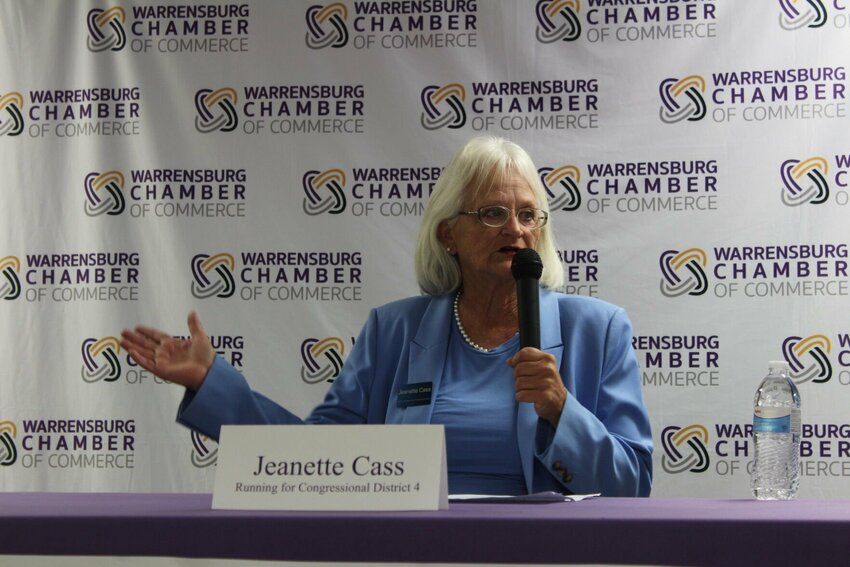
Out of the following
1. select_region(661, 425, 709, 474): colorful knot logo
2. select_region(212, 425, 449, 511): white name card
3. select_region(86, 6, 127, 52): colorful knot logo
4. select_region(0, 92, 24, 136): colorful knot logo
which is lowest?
select_region(661, 425, 709, 474): colorful knot logo

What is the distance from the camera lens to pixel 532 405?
95.1 inches

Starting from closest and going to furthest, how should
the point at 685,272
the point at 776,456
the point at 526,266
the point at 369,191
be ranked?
the point at 526,266 → the point at 776,456 → the point at 685,272 → the point at 369,191

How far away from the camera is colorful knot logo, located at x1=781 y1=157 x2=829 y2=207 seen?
373 cm

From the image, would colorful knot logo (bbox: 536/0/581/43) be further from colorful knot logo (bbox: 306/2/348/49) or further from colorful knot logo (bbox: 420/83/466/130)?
colorful knot logo (bbox: 306/2/348/49)

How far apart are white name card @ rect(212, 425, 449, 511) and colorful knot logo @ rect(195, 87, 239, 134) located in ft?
8.75

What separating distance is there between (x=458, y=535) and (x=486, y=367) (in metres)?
1.24

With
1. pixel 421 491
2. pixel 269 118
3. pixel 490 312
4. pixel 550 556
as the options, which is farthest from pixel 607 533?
pixel 269 118

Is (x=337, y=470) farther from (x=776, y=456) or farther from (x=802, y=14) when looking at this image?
(x=802, y=14)

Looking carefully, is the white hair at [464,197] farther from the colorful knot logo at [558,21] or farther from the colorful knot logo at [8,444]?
the colorful knot logo at [8,444]

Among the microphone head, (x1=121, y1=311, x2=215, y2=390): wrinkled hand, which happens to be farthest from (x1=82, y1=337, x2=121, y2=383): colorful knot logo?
the microphone head

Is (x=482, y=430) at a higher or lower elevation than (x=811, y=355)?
lower

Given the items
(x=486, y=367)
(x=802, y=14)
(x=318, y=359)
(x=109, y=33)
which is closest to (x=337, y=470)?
(x=486, y=367)

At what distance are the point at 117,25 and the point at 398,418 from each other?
2476 millimetres

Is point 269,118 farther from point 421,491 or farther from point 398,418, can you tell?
point 421,491
